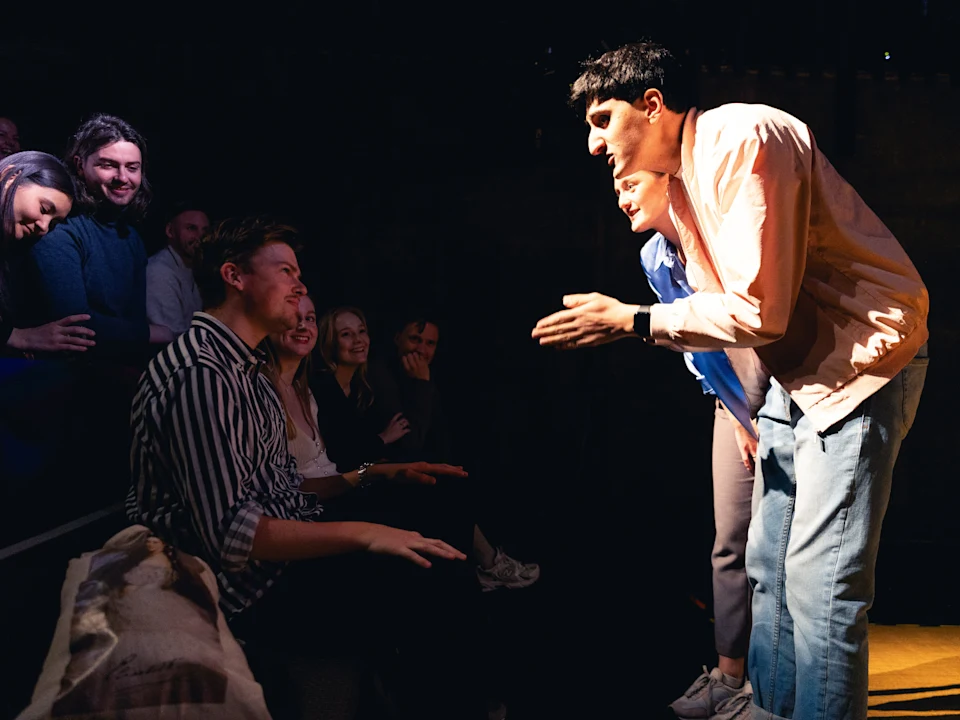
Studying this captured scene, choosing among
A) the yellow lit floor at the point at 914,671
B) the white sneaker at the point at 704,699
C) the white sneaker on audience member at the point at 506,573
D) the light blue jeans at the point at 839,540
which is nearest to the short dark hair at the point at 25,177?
the light blue jeans at the point at 839,540

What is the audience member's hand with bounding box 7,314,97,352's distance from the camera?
162 cm

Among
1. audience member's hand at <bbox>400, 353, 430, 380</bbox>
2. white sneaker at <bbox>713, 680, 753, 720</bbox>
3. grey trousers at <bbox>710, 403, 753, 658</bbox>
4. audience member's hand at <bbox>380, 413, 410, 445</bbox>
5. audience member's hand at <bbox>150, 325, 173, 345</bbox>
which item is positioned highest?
audience member's hand at <bbox>150, 325, 173, 345</bbox>

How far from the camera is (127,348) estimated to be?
187 cm

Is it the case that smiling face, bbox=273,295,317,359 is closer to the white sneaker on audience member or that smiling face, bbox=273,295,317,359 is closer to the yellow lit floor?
the white sneaker on audience member

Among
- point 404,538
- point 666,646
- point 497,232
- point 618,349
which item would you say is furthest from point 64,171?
point 618,349

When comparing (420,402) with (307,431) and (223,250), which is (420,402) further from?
(223,250)

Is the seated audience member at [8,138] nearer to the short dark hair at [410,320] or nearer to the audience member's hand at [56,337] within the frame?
the audience member's hand at [56,337]

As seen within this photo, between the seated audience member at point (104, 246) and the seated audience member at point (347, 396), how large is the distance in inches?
29.5

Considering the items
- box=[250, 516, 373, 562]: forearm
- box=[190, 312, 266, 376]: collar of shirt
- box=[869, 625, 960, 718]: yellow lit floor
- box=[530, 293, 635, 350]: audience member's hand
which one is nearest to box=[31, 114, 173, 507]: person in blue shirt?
box=[190, 312, 266, 376]: collar of shirt

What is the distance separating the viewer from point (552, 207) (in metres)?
4.84

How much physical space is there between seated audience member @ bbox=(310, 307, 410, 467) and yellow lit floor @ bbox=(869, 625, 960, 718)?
5.97 feet

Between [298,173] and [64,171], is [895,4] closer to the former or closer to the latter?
[298,173]

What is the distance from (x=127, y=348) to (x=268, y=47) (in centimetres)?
140

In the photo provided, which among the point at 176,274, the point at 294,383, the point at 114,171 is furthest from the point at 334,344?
the point at 114,171
